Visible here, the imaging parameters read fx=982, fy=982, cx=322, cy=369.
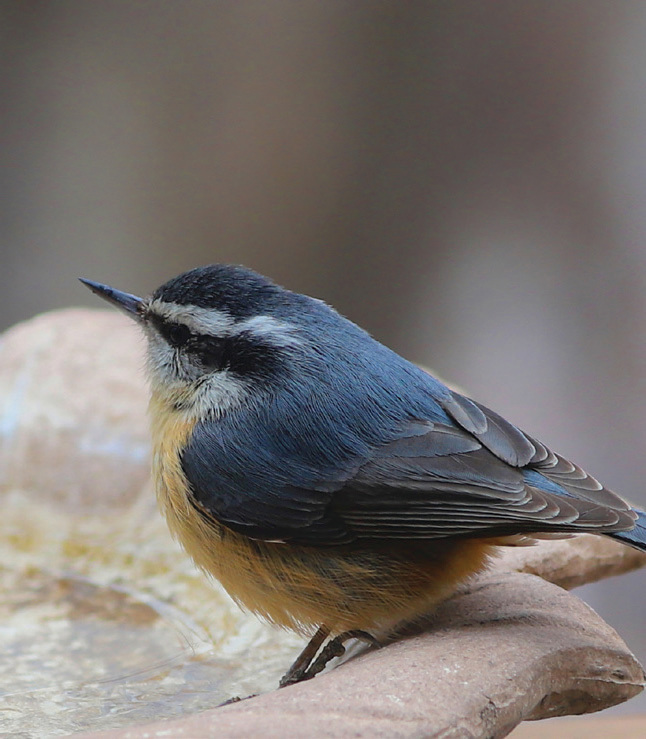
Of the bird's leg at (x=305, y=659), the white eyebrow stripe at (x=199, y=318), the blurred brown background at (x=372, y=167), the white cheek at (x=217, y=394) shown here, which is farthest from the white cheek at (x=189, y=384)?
the blurred brown background at (x=372, y=167)

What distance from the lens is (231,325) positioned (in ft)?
9.48

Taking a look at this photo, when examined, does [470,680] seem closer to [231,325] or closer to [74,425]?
[231,325]

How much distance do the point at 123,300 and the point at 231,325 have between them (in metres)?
0.53

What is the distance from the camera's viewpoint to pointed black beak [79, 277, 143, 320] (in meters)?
3.21

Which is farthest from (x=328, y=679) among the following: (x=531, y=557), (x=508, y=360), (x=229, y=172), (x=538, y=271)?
(x=229, y=172)

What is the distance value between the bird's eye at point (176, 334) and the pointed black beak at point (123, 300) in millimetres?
174

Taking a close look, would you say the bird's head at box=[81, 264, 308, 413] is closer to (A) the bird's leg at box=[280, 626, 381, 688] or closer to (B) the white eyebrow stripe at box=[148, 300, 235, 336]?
(B) the white eyebrow stripe at box=[148, 300, 235, 336]

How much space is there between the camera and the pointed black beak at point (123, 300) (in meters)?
3.21

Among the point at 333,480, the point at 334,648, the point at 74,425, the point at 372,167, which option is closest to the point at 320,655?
the point at 334,648

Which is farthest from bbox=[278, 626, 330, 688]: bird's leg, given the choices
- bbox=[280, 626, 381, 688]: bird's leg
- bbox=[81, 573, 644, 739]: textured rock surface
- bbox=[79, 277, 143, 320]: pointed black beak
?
bbox=[79, 277, 143, 320]: pointed black beak

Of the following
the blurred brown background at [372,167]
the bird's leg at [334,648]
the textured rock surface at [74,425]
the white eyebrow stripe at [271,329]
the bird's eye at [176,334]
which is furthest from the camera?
the blurred brown background at [372,167]

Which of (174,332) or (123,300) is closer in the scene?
(174,332)

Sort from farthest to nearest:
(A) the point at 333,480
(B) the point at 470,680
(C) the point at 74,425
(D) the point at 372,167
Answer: (D) the point at 372,167, (C) the point at 74,425, (A) the point at 333,480, (B) the point at 470,680

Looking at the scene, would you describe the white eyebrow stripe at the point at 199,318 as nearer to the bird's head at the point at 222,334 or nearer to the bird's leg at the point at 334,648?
the bird's head at the point at 222,334
